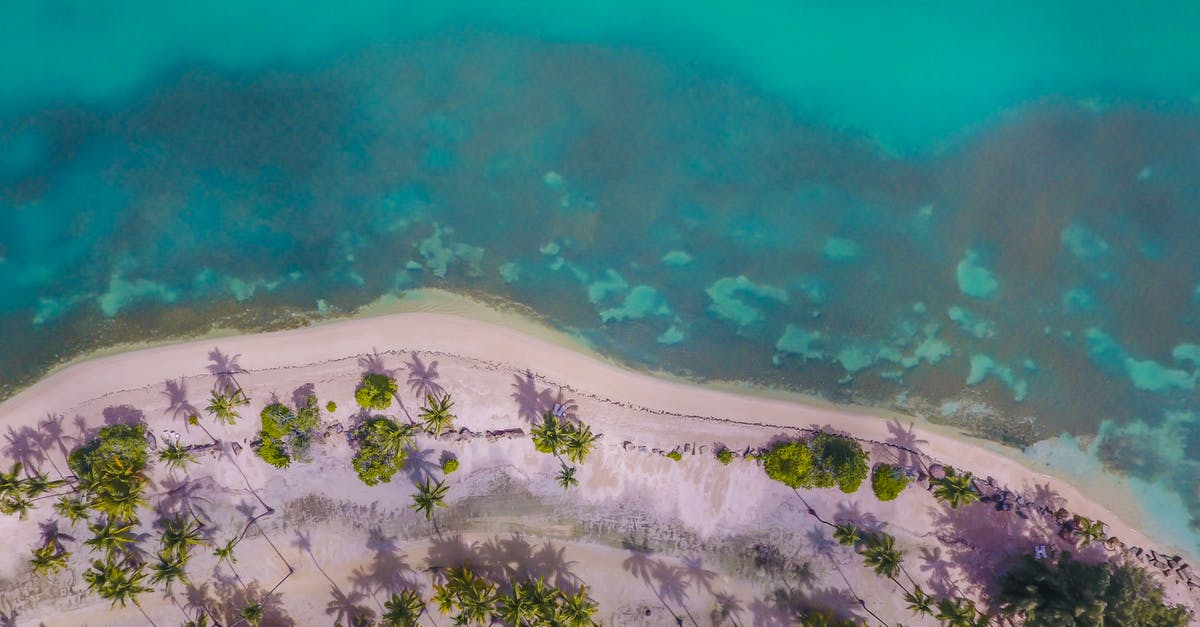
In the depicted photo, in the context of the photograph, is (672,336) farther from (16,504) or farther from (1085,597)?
(16,504)

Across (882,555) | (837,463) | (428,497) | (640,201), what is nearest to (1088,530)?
(882,555)

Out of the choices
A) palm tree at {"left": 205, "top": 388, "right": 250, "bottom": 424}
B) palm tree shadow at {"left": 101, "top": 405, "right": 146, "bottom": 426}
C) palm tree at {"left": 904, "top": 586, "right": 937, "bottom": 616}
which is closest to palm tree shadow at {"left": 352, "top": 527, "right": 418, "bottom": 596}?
palm tree at {"left": 205, "top": 388, "right": 250, "bottom": 424}

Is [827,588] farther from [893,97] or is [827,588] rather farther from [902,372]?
[893,97]

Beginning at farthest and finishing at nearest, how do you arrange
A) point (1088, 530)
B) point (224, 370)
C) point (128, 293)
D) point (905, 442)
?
point (905, 442), point (128, 293), point (1088, 530), point (224, 370)

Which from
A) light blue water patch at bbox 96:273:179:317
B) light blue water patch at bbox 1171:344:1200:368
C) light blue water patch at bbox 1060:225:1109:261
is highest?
light blue water patch at bbox 1060:225:1109:261

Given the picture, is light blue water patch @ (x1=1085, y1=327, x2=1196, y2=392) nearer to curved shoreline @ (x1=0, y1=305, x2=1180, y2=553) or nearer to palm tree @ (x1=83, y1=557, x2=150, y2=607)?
curved shoreline @ (x1=0, y1=305, x2=1180, y2=553)

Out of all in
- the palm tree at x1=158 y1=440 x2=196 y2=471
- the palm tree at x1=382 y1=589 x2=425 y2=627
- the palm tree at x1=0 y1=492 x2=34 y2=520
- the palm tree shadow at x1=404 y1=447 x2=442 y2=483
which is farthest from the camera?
the palm tree shadow at x1=404 y1=447 x2=442 y2=483

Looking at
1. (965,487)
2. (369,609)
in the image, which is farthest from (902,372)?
(369,609)

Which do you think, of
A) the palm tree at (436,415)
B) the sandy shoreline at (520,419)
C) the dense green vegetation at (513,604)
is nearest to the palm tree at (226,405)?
the sandy shoreline at (520,419)
